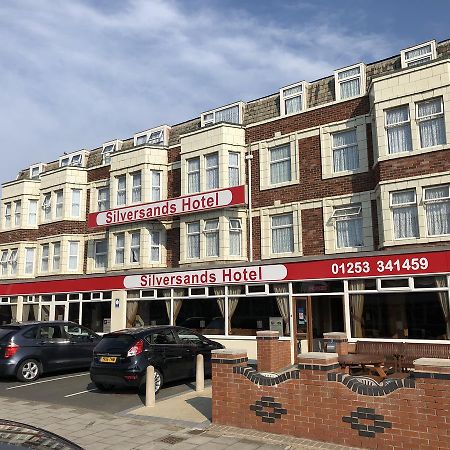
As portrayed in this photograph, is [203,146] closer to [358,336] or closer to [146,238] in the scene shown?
[146,238]

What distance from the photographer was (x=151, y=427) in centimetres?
808

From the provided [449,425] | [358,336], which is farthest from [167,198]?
[449,425]

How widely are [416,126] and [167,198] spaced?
11475mm

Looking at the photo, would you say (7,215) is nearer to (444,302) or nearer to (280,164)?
(280,164)

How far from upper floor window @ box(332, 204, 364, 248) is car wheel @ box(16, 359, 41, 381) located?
10.7m

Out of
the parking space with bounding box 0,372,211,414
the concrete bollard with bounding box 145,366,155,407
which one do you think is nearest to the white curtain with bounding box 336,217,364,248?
the parking space with bounding box 0,372,211,414

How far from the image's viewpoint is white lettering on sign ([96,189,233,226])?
1961 centimetres

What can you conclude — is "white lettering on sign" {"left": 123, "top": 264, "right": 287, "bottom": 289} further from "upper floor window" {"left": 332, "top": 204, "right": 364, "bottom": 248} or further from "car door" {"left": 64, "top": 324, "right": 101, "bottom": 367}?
"car door" {"left": 64, "top": 324, "right": 101, "bottom": 367}

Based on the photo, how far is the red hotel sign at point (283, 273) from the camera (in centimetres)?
1362

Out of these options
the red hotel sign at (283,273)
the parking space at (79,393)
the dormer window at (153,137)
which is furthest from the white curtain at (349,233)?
the dormer window at (153,137)

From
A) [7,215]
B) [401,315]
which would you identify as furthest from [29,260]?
[401,315]

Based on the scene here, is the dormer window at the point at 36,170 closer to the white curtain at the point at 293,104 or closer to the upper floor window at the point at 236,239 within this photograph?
the upper floor window at the point at 236,239

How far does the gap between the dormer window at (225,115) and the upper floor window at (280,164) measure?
267 centimetres

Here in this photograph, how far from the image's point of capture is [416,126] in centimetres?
1552
